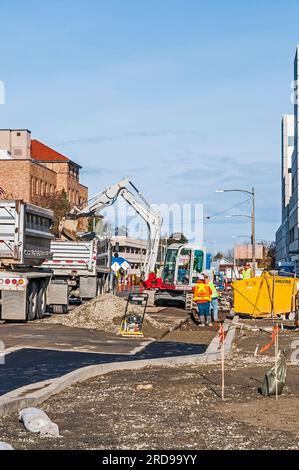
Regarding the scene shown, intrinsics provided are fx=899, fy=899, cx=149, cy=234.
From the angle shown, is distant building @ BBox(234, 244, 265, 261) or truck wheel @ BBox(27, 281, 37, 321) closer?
truck wheel @ BBox(27, 281, 37, 321)

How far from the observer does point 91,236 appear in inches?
1555

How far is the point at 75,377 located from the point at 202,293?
45.0ft

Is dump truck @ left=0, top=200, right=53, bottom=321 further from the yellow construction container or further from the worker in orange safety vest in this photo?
the yellow construction container

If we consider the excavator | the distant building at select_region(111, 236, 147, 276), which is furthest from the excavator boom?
the distant building at select_region(111, 236, 147, 276)

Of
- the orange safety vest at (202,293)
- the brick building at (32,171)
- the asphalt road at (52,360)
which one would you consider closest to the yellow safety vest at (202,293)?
the orange safety vest at (202,293)

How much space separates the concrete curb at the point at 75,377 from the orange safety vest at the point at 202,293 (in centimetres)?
563

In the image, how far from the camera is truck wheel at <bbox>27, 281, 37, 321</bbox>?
1020 inches

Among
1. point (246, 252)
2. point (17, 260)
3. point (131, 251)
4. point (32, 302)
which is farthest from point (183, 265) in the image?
point (246, 252)

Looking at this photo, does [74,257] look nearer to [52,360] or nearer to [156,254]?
[156,254]

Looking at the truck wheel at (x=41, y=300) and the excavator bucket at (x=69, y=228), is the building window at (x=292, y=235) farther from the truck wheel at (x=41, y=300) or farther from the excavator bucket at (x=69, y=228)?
the truck wheel at (x=41, y=300)

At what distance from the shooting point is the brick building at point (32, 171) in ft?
326

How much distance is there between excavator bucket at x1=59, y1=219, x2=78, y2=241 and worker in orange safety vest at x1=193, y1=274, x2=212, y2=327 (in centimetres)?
1074
